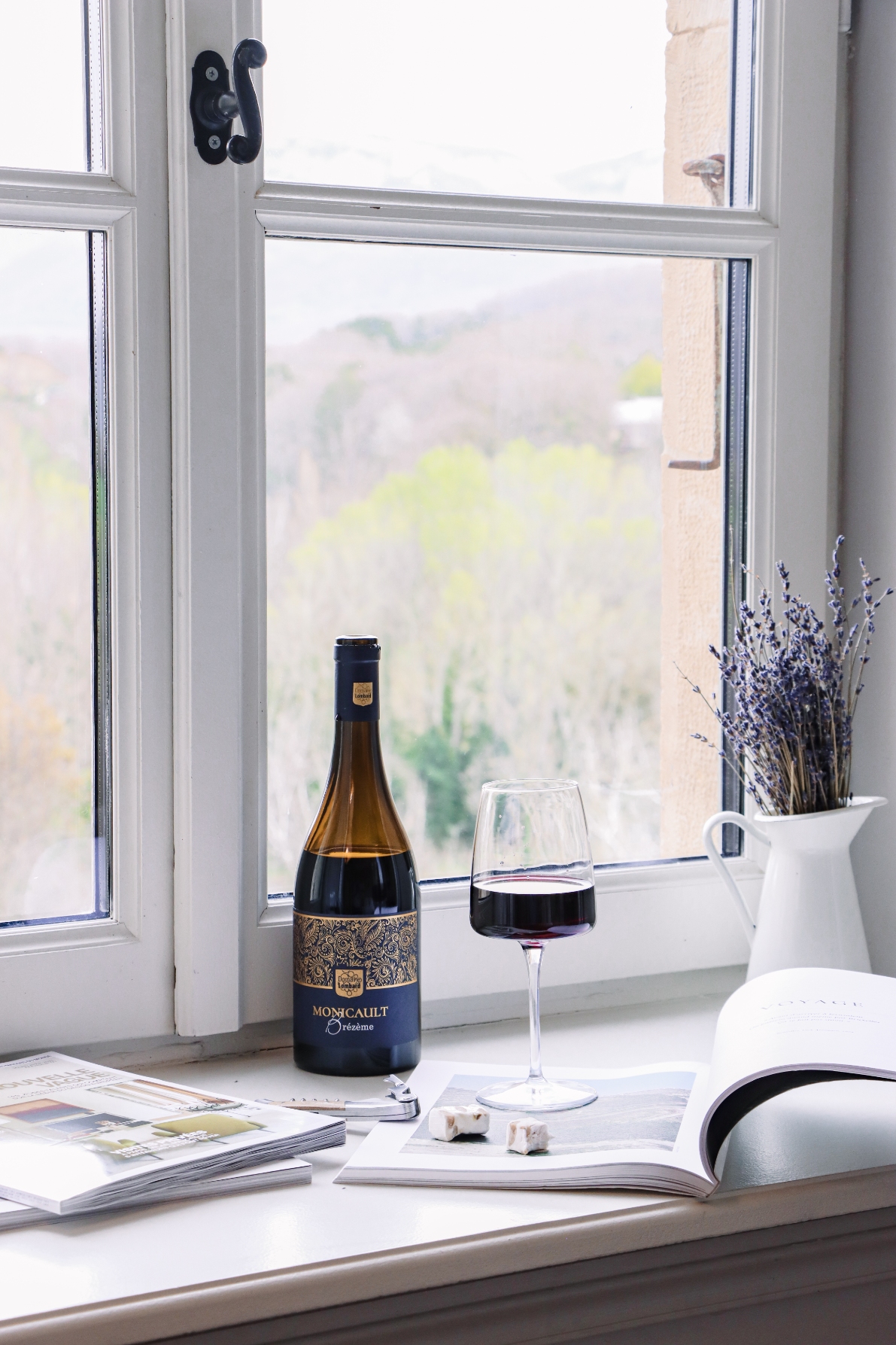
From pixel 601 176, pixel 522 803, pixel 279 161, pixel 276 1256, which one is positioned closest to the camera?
pixel 276 1256

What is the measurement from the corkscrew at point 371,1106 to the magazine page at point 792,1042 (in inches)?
8.5

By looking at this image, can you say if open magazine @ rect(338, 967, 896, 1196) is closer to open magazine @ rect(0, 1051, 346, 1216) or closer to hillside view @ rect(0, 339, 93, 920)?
open magazine @ rect(0, 1051, 346, 1216)

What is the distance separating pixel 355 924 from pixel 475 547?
0.39m

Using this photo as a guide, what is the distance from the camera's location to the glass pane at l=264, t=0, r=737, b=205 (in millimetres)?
1094

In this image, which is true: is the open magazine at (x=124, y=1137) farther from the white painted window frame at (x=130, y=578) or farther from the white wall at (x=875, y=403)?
the white wall at (x=875, y=403)

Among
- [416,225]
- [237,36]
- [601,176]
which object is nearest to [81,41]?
[237,36]

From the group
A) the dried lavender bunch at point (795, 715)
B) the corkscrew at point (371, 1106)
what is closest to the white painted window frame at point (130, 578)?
the corkscrew at point (371, 1106)

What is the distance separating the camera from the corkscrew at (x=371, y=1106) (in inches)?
34.9

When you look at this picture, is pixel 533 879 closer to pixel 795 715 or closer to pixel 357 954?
pixel 357 954

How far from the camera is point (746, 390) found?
4.13 feet

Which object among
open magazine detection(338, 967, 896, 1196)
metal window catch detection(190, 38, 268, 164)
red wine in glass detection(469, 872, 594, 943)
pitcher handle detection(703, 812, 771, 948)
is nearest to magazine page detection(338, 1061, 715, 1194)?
open magazine detection(338, 967, 896, 1196)

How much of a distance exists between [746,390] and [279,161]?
1.64 feet

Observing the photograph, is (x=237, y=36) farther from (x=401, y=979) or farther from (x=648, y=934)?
(x=648, y=934)

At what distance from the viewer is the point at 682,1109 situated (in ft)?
2.86
